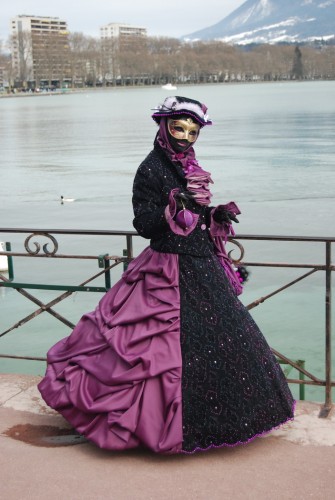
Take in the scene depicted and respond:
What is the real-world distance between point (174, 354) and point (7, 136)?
3266 cm

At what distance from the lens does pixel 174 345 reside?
295 cm

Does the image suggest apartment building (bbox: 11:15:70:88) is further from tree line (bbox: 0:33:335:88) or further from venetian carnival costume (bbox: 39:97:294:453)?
venetian carnival costume (bbox: 39:97:294:453)

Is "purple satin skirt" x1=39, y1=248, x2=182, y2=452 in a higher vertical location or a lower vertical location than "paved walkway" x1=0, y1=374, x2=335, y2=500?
higher

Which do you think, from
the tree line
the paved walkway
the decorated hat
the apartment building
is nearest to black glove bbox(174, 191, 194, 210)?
the decorated hat

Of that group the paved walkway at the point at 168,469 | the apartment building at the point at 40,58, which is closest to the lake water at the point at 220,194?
the paved walkway at the point at 168,469

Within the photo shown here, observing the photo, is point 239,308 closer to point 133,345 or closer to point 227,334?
point 227,334

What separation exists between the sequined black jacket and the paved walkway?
764mm

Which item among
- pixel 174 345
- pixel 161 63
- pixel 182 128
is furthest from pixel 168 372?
pixel 161 63

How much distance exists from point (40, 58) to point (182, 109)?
13994cm

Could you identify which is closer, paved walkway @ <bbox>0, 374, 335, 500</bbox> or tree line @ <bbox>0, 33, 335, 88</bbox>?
paved walkway @ <bbox>0, 374, 335, 500</bbox>

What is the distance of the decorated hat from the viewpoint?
313 cm

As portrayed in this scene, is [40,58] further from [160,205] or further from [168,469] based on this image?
[168,469]

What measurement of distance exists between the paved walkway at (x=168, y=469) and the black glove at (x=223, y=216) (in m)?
0.84

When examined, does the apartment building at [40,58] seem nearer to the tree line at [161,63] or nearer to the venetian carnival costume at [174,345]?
the tree line at [161,63]
